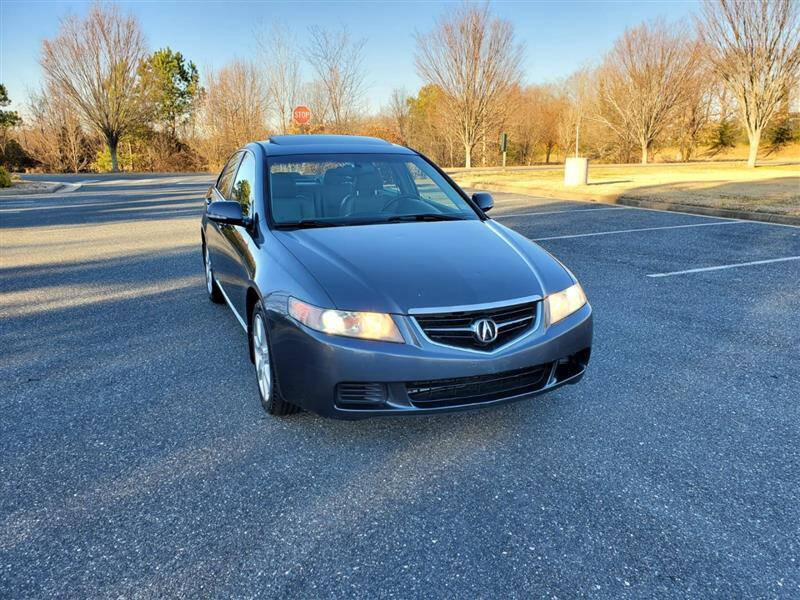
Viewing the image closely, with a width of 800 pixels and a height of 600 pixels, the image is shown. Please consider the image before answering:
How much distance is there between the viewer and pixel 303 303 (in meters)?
2.87

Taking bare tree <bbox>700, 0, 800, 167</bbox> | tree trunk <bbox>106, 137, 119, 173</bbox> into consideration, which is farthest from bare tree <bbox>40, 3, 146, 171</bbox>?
bare tree <bbox>700, 0, 800, 167</bbox>

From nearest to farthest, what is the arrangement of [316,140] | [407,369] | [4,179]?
1. [407,369]
2. [316,140]
3. [4,179]

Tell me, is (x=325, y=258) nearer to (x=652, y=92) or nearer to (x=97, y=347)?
(x=97, y=347)

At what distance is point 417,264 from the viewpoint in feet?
10.1

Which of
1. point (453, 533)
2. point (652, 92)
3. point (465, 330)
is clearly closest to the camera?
point (453, 533)

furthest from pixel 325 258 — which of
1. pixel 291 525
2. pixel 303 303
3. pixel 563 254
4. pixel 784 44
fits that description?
pixel 784 44

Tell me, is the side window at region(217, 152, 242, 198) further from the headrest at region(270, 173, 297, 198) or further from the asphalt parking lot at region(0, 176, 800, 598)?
the asphalt parking lot at region(0, 176, 800, 598)

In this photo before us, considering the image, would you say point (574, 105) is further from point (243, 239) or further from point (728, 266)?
point (243, 239)

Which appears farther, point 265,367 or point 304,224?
point 304,224

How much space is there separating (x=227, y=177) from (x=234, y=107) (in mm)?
34796

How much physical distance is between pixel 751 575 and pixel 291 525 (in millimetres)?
1700

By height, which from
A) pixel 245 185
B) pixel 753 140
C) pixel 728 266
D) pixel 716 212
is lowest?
pixel 728 266

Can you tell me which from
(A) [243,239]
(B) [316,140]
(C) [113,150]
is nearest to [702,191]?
(B) [316,140]

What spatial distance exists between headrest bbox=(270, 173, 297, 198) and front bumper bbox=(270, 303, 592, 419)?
1.23 metres
